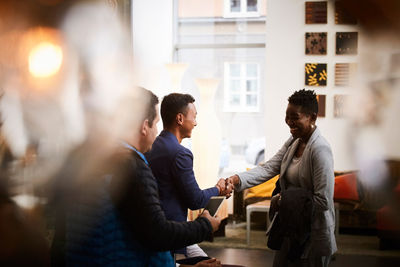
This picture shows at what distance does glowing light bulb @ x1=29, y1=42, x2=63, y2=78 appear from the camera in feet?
1.18

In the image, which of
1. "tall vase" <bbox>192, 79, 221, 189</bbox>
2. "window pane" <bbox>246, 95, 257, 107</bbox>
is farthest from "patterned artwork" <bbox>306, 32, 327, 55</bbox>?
"tall vase" <bbox>192, 79, 221, 189</bbox>

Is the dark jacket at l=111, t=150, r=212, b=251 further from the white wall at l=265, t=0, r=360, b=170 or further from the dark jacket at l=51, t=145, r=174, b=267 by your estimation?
the white wall at l=265, t=0, r=360, b=170

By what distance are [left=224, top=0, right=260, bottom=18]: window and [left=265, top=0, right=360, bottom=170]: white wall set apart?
11.0 inches

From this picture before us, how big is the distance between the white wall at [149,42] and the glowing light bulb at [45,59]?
114mm

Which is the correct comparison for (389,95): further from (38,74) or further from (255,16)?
(255,16)

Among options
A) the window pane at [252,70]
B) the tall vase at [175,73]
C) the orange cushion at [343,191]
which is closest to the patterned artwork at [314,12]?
the window pane at [252,70]

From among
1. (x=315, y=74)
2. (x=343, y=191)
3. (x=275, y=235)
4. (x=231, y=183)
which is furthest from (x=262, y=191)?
(x=275, y=235)

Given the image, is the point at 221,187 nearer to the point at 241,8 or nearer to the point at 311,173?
the point at 311,173

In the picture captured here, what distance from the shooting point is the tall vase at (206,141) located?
2.89 m

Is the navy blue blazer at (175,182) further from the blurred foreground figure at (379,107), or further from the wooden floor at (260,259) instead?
the wooden floor at (260,259)

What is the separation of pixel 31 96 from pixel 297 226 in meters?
0.75

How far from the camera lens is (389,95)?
24cm

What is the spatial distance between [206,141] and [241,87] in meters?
0.98

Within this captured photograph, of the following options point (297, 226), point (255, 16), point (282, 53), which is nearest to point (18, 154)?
point (297, 226)
